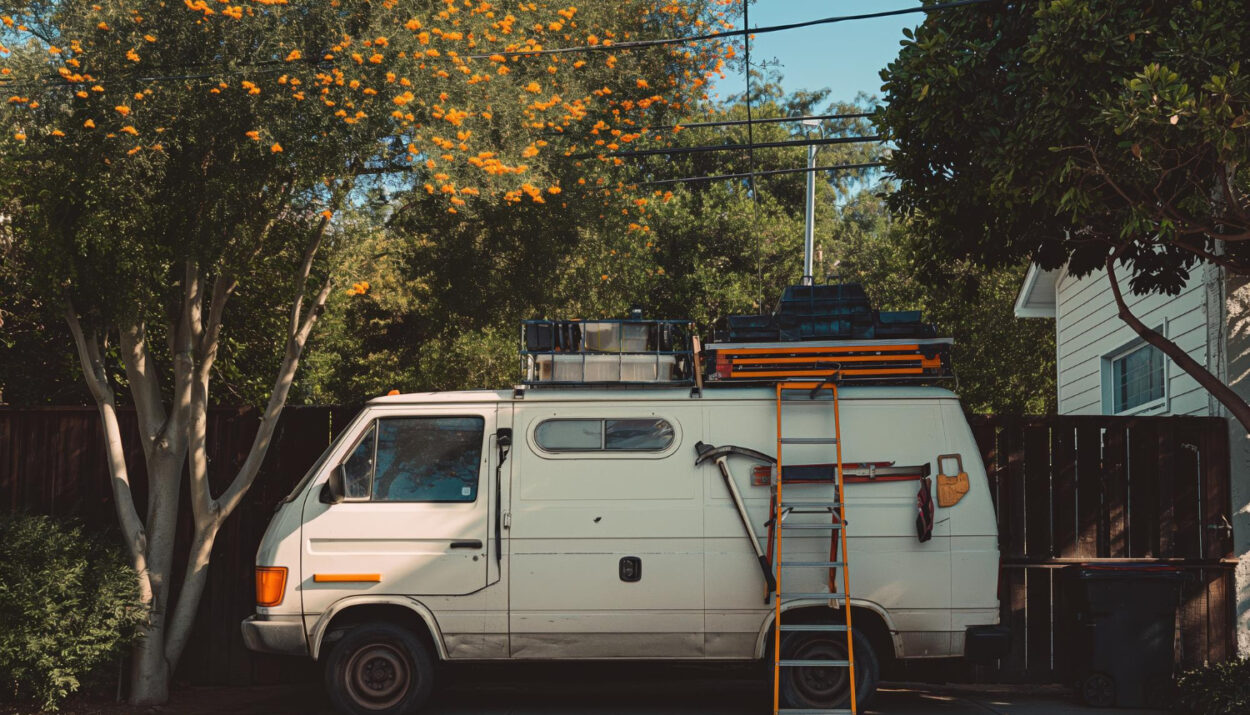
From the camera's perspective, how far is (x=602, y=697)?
10.0 m

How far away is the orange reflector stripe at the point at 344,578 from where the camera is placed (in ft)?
28.3

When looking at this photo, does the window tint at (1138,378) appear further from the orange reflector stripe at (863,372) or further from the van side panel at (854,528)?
the van side panel at (854,528)

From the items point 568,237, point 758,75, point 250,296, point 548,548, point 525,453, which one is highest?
point 758,75

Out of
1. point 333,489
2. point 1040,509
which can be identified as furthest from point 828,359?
point 333,489

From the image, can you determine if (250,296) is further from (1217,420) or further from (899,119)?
(1217,420)

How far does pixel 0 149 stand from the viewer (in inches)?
389

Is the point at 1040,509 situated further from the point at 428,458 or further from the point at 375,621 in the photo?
the point at 375,621

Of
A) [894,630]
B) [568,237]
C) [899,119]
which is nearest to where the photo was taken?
[894,630]

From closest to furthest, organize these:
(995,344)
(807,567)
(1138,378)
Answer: (807,567) → (1138,378) → (995,344)

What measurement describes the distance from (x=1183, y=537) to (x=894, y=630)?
3633 mm

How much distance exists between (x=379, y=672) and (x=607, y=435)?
93.1 inches

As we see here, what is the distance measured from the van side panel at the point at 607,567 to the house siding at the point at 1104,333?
18.8 ft

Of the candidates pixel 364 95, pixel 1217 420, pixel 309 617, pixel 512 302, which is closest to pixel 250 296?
pixel 512 302

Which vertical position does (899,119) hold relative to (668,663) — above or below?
above
